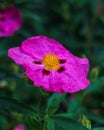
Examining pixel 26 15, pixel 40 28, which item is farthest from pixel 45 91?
pixel 40 28

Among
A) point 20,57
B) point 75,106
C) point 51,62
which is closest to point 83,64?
point 51,62

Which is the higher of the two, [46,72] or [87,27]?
[46,72]

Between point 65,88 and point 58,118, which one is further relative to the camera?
point 58,118

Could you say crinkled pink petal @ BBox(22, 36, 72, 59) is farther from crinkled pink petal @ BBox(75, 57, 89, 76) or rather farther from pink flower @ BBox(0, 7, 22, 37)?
pink flower @ BBox(0, 7, 22, 37)

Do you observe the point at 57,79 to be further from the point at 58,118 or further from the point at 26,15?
the point at 26,15

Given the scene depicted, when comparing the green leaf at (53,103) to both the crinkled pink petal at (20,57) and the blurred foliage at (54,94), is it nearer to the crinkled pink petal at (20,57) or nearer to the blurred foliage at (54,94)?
the blurred foliage at (54,94)

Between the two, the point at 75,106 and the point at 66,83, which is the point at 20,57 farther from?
the point at 75,106

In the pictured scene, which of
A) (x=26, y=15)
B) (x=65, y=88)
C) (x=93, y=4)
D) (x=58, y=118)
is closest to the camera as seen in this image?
(x=65, y=88)

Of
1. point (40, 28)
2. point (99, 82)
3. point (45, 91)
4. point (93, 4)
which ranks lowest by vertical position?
point (40, 28)
